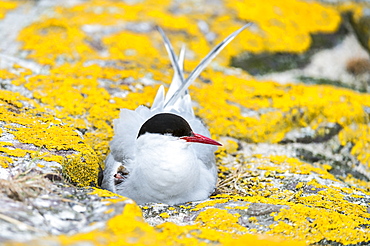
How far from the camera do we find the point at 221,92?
4832 mm

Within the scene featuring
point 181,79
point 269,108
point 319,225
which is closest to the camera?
point 319,225

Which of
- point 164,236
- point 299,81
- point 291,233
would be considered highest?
point 164,236

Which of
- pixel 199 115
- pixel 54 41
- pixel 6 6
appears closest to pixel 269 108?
pixel 199 115

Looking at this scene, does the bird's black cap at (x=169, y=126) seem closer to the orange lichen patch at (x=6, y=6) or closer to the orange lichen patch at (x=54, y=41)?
the orange lichen patch at (x=54, y=41)

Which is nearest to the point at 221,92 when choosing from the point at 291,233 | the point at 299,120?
the point at 299,120

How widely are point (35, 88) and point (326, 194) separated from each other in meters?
2.92

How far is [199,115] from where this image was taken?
4355 millimetres

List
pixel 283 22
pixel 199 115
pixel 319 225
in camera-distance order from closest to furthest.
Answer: pixel 319 225
pixel 199 115
pixel 283 22

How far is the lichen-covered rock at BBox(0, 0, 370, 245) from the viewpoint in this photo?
86.4 inches

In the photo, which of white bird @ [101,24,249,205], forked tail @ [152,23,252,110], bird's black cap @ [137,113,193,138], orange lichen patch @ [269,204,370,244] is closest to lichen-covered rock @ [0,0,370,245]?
orange lichen patch @ [269,204,370,244]

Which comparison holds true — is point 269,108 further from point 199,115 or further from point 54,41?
point 54,41

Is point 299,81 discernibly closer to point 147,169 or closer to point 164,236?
point 147,169

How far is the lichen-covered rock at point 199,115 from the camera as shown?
219 centimetres

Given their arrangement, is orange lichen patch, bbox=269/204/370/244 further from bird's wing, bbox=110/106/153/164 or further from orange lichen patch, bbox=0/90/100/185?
orange lichen patch, bbox=0/90/100/185
